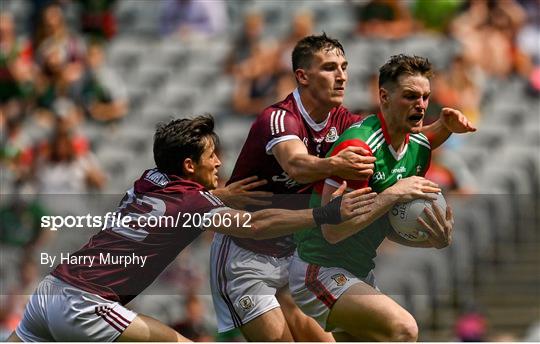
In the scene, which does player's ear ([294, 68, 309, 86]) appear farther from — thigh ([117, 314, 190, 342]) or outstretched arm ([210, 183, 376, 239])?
thigh ([117, 314, 190, 342])

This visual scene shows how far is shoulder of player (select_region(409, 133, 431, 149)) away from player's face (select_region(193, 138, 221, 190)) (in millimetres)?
1059

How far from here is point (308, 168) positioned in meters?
8.83

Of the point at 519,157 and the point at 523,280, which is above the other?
the point at 519,157

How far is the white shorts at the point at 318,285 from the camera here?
9070 mm

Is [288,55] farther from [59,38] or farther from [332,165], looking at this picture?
[332,165]

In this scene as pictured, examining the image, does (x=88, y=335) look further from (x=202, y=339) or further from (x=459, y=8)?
(x=459, y=8)

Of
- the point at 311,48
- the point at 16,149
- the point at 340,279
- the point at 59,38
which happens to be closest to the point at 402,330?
the point at 340,279

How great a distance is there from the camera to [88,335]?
29.4ft

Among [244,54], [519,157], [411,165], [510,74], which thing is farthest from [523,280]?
[411,165]

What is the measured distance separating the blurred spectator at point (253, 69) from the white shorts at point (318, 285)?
6.88 meters

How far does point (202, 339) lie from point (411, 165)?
4.41 m

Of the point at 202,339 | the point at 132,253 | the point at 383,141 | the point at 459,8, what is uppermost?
the point at 459,8

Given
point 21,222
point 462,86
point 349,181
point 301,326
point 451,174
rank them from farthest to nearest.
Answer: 1. point 462,86
2. point 21,222
3. point 451,174
4. point 301,326
5. point 349,181

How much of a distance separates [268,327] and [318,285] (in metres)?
0.41
